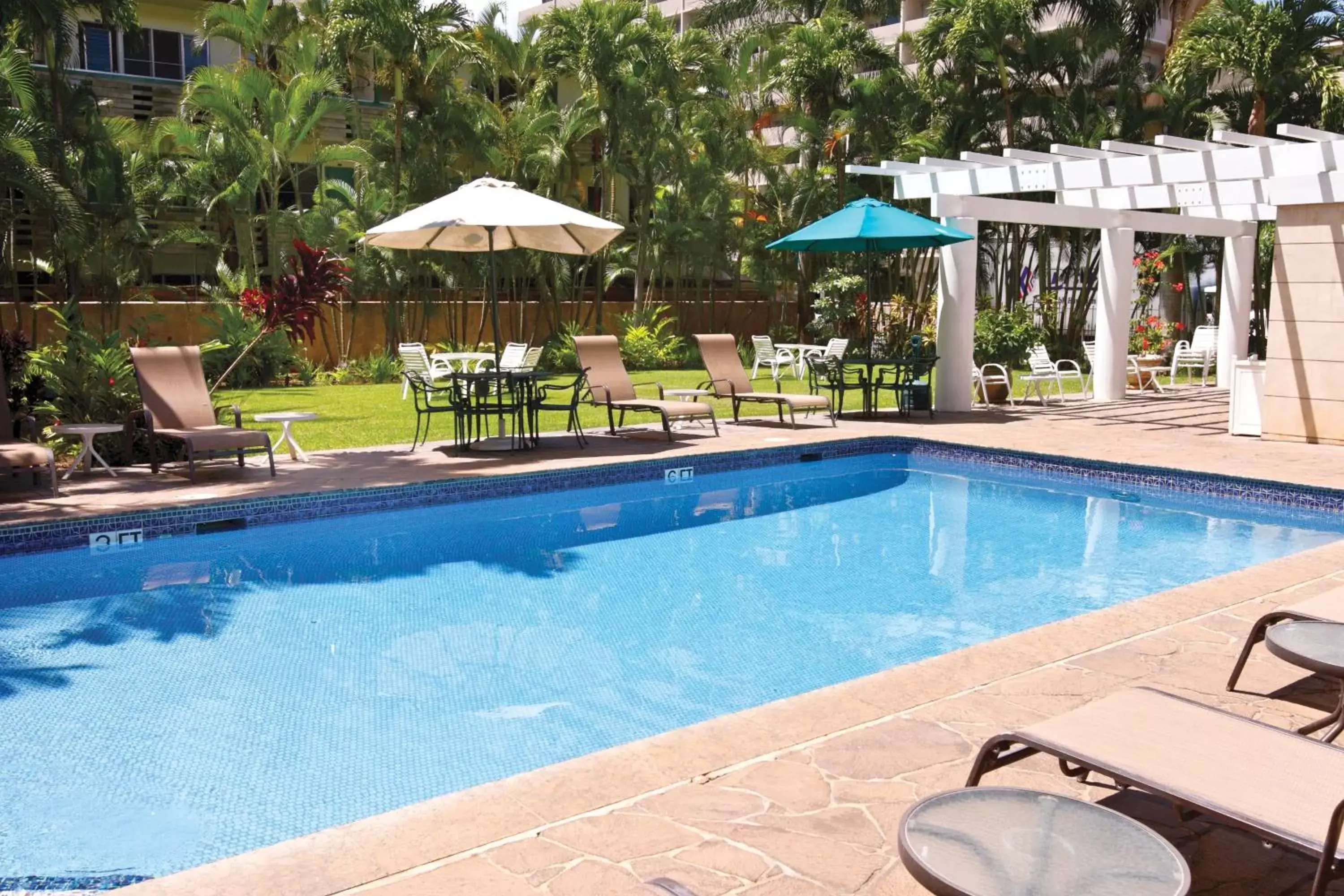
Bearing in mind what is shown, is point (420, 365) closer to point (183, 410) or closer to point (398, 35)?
point (183, 410)

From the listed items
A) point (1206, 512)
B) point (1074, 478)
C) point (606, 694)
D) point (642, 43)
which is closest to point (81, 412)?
point (606, 694)

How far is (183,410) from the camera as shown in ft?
31.4

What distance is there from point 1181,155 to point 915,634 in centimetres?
815

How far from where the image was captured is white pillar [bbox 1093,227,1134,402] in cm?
1667

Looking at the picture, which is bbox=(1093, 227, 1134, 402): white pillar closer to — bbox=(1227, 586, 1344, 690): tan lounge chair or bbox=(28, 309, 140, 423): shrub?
bbox=(28, 309, 140, 423): shrub

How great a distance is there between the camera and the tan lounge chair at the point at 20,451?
827 centimetres

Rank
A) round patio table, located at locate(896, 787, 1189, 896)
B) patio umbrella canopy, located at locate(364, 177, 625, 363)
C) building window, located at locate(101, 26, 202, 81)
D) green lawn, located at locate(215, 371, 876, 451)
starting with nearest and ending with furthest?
round patio table, located at locate(896, 787, 1189, 896), patio umbrella canopy, located at locate(364, 177, 625, 363), green lawn, located at locate(215, 371, 876, 451), building window, located at locate(101, 26, 202, 81)

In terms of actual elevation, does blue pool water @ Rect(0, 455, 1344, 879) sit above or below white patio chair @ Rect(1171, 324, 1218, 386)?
below

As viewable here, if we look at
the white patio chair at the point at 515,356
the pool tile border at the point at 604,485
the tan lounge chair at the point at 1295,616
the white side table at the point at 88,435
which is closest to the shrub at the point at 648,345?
the white patio chair at the point at 515,356

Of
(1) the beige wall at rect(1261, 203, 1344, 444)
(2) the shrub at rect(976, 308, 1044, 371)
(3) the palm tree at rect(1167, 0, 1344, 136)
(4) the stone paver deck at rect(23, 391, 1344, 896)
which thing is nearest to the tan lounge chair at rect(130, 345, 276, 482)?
(4) the stone paver deck at rect(23, 391, 1344, 896)

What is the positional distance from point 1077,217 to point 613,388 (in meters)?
7.90

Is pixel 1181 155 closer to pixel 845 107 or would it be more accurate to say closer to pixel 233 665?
pixel 233 665

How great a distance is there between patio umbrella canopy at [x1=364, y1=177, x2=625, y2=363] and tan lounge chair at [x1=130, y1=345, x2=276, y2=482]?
213 cm

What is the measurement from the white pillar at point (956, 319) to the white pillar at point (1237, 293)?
6.81 metres
